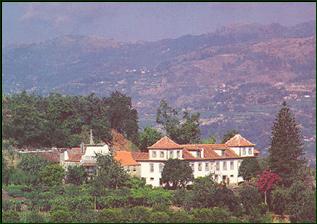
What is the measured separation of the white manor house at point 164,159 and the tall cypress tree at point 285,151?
3117mm

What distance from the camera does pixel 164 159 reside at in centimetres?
3672

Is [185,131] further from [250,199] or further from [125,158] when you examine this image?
[250,199]

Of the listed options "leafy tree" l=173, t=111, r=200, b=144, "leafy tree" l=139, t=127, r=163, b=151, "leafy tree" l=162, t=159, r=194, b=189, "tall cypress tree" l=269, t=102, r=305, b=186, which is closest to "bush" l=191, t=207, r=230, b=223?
"tall cypress tree" l=269, t=102, r=305, b=186

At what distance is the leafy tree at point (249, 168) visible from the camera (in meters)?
37.5

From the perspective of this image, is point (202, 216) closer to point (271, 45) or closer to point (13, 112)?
point (13, 112)

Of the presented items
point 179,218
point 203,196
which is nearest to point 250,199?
point 203,196

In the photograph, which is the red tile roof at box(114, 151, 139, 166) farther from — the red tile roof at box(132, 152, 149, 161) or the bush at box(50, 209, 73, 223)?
the bush at box(50, 209, 73, 223)

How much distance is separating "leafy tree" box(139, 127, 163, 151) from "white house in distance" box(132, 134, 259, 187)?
2654 mm

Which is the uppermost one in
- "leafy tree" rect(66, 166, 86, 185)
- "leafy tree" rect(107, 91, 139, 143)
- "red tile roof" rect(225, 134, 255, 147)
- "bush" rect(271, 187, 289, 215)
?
"leafy tree" rect(107, 91, 139, 143)

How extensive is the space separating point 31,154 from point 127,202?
275 inches

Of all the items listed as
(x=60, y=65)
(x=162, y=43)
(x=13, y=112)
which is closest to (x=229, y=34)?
(x=162, y=43)

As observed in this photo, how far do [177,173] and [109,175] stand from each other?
2.71 metres

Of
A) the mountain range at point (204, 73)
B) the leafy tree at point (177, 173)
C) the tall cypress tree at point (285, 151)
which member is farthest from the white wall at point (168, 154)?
the mountain range at point (204, 73)

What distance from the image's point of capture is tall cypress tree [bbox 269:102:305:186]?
111 ft
